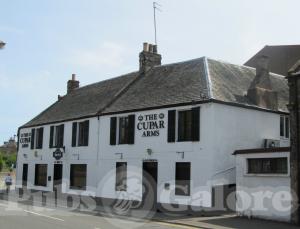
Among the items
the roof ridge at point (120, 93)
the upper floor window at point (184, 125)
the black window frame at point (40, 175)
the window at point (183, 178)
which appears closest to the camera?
the upper floor window at point (184, 125)

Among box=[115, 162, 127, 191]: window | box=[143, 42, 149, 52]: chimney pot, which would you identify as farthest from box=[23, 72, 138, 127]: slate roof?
box=[115, 162, 127, 191]: window

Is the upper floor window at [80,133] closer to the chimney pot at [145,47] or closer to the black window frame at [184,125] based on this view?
the chimney pot at [145,47]

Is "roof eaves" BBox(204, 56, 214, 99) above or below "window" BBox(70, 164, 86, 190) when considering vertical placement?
above

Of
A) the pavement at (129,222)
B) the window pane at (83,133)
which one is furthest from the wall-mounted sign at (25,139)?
the pavement at (129,222)

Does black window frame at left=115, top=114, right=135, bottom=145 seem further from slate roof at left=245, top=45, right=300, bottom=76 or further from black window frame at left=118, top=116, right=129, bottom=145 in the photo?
slate roof at left=245, top=45, right=300, bottom=76

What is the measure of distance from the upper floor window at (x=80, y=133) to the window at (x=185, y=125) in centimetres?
852

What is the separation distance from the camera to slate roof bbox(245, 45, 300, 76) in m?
39.2

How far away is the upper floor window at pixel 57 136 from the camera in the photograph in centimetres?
3195

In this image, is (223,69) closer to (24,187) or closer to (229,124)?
(229,124)

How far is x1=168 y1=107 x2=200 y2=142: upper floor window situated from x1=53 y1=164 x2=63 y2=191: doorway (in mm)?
11669

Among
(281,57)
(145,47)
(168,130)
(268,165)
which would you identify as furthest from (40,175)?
(281,57)

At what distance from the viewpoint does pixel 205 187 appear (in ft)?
68.7

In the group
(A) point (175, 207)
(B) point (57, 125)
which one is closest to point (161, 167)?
(A) point (175, 207)

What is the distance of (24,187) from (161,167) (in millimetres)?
17042
